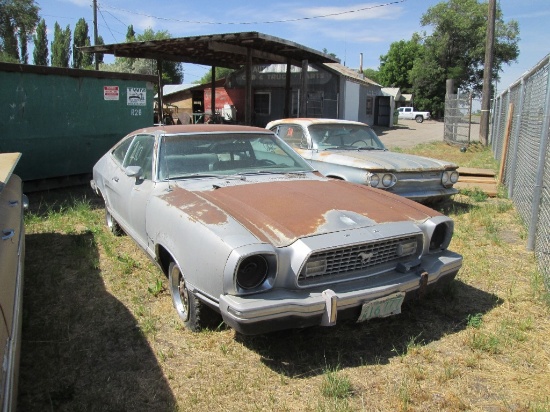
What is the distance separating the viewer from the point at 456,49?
160 feet

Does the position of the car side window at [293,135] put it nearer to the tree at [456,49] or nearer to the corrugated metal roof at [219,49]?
the corrugated metal roof at [219,49]

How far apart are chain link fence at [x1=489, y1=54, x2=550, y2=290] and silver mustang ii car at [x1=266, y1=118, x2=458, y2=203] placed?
3.17 ft

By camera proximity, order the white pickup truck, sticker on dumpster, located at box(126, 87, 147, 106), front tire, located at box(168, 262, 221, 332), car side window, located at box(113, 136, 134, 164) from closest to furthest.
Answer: front tire, located at box(168, 262, 221, 332)
car side window, located at box(113, 136, 134, 164)
sticker on dumpster, located at box(126, 87, 147, 106)
the white pickup truck

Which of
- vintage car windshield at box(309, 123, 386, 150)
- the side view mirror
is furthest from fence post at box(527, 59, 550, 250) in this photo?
the side view mirror

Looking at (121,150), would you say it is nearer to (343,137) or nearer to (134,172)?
(134,172)

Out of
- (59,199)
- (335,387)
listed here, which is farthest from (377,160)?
(59,199)

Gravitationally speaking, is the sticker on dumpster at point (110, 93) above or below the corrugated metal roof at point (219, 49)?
below

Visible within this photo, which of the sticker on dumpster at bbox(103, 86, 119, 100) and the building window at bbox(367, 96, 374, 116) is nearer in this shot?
the sticker on dumpster at bbox(103, 86, 119, 100)

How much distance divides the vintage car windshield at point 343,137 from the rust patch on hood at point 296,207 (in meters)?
3.15

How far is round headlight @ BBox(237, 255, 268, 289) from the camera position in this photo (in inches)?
105

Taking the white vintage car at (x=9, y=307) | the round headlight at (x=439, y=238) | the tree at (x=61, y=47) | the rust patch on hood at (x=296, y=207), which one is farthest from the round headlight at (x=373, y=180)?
the tree at (x=61, y=47)

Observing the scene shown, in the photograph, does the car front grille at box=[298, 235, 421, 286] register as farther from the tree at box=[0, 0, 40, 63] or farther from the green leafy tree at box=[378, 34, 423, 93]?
the green leafy tree at box=[378, 34, 423, 93]

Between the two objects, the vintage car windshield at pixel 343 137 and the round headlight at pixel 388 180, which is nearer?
the round headlight at pixel 388 180

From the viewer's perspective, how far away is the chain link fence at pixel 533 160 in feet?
15.4
